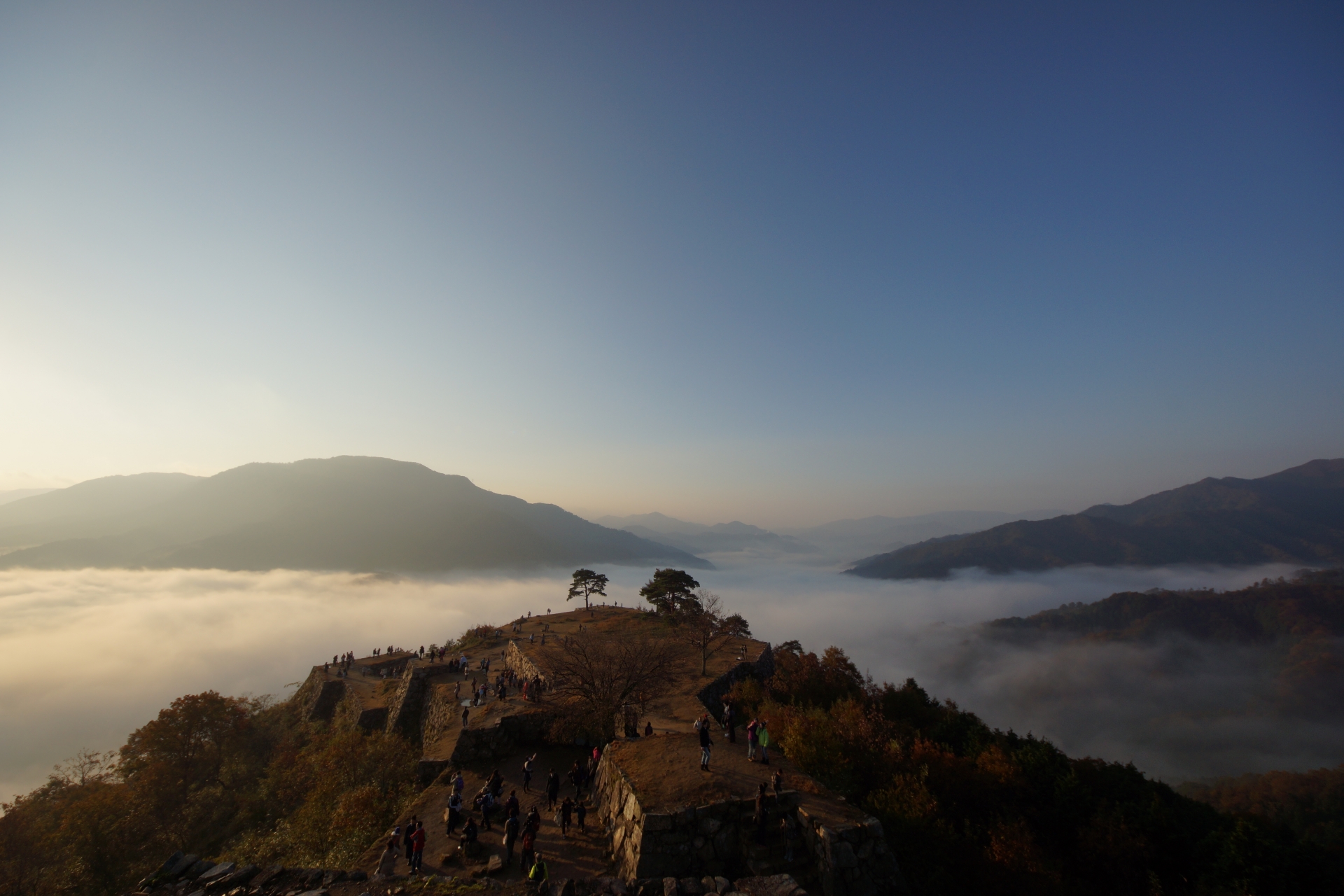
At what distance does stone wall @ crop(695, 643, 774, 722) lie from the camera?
31.0 meters

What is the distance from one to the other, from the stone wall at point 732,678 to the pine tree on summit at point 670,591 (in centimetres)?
1386

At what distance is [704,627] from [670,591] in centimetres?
1878

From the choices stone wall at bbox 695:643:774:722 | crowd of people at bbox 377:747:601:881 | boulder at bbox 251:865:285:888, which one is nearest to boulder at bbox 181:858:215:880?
boulder at bbox 251:865:285:888

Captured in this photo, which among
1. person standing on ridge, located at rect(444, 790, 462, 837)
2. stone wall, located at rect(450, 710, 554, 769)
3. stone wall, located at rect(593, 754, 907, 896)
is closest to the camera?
stone wall, located at rect(593, 754, 907, 896)

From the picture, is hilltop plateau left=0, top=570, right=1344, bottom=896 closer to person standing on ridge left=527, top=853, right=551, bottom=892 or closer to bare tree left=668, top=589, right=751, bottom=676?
person standing on ridge left=527, top=853, right=551, bottom=892

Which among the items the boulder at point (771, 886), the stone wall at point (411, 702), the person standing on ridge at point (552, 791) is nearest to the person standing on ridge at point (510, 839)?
the person standing on ridge at point (552, 791)

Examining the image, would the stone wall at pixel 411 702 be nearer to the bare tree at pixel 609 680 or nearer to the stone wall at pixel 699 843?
the bare tree at pixel 609 680

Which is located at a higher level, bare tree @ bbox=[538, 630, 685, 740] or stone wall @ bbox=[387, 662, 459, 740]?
bare tree @ bbox=[538, 630, 685, 740]

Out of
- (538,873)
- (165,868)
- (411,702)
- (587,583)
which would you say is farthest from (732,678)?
(587,583)

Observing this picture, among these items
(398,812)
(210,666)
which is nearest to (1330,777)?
(398,812)

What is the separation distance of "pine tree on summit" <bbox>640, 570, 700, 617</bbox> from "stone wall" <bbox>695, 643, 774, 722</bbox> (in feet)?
45.5

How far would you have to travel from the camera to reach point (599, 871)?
590 inches

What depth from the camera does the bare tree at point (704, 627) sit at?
3722cm

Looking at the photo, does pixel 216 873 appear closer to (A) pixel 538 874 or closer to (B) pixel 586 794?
(A) pixel 538 874
